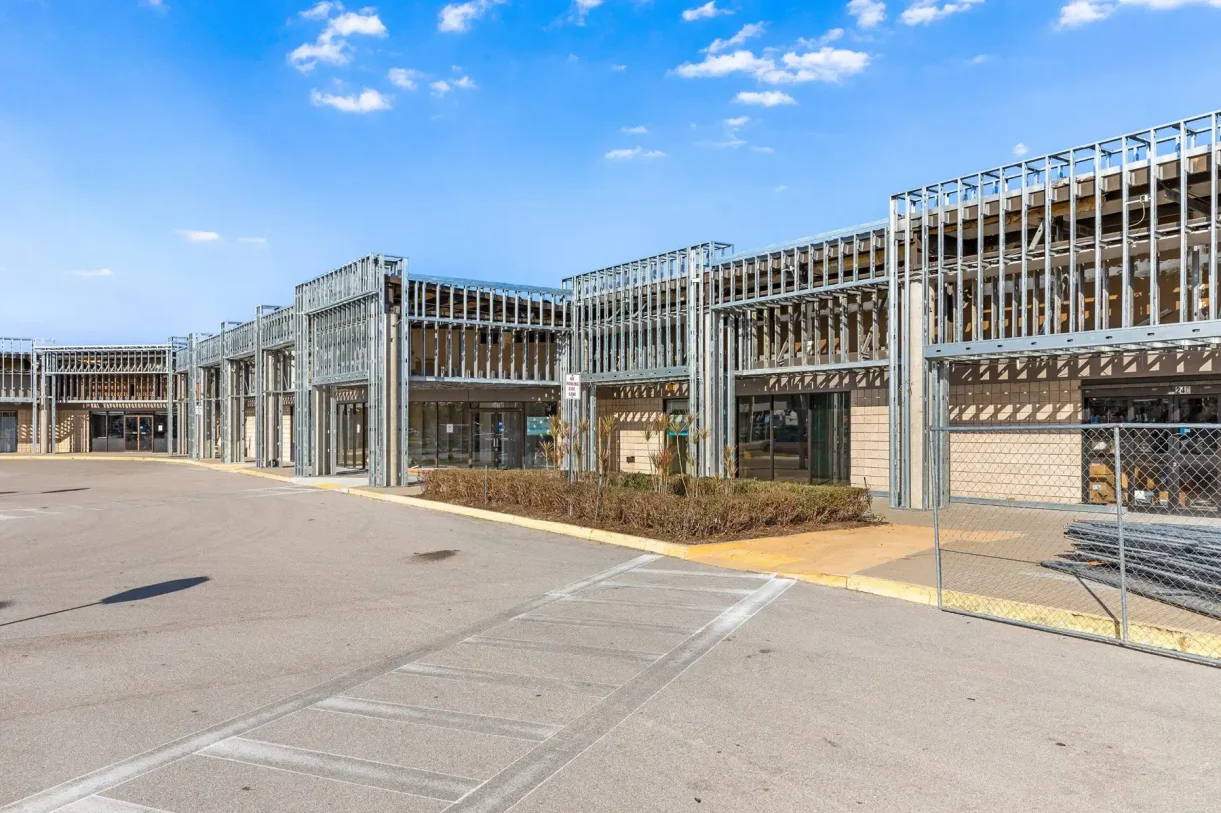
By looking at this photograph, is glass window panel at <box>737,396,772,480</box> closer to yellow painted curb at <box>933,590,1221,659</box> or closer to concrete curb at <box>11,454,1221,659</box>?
concrete curb at <box>11,454,1221,659</box>

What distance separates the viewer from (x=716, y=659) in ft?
23.0

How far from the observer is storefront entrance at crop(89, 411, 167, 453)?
52594 mm

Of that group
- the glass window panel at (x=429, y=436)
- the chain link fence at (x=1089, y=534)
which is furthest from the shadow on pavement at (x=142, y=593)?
the glass window panel at (x=429, y=436)

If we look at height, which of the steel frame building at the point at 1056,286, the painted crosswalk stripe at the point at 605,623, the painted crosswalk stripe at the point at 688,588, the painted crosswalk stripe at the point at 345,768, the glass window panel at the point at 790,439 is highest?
the steel frame building at the point at 1056,286

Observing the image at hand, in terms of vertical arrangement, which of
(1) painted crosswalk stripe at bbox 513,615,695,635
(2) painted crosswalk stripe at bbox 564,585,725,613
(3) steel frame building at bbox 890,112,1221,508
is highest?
(3) steel frame building at bbox 890,112,1221,508

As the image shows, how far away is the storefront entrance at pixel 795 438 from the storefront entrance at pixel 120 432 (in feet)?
141

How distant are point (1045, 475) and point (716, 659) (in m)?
12.7

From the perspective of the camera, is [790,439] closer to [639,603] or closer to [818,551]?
[818,551]

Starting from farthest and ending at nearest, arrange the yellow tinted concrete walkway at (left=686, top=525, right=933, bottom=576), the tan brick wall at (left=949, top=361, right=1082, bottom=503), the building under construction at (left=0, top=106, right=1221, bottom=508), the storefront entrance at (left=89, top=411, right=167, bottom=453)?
the storefront entrance at (left=89, top=411, right=167, bottom=453), the tan brick wall at (left=949, top=361, right=1082, bottom=503), the building under construction at (left=0, top=106, right=1221, bottom=508), the yellow tinted concrete walkway at (left=686, top=525, right=933, bottom=576)

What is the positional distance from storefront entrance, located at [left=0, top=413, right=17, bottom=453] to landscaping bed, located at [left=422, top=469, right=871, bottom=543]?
4773 cm

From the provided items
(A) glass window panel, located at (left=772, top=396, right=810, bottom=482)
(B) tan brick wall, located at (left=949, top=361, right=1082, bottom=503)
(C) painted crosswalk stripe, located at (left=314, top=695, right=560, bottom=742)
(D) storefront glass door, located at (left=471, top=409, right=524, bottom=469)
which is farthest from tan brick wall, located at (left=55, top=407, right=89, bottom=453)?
(C) painted crosswalk stripe, located at (left=314, top=695, right=560, bottom=742)

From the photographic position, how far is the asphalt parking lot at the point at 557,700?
456 cm

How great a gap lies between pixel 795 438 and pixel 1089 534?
1212cm

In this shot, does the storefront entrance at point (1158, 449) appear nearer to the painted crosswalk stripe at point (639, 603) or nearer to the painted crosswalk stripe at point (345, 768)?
the painted crosswalk stripe at point (639, 603)
